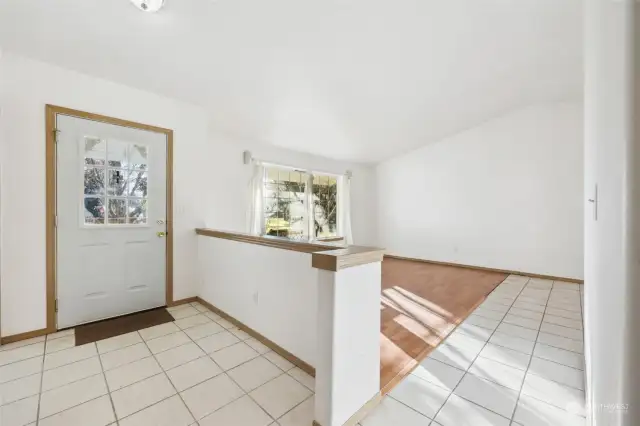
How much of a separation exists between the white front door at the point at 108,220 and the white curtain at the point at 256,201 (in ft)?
4.73

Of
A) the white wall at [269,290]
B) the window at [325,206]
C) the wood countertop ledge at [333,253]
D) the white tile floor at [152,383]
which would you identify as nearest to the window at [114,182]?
the white wall at [269,290]

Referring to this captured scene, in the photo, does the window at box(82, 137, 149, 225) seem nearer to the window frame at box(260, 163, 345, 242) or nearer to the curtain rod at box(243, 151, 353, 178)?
the curtain rod at box(243, 151, 353, 178)

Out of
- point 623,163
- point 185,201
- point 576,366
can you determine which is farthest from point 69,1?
point 576,366

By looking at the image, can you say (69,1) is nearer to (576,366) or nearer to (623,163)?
(623,163)

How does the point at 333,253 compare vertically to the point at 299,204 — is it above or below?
below

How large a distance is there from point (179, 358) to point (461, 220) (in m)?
5.13

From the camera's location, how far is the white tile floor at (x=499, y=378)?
59.9 inches

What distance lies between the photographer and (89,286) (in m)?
2.64

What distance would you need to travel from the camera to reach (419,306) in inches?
126

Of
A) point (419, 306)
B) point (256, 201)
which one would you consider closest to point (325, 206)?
point (256, 201)

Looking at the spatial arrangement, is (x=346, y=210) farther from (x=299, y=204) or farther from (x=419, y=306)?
(x=419, y=306)

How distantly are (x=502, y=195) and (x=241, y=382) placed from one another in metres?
5.10

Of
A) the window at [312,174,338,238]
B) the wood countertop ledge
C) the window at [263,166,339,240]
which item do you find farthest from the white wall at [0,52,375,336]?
the window at [312,174,338,238]

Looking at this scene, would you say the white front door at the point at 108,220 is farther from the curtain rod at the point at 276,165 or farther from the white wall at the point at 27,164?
the curtain rod at the point at 276,165
